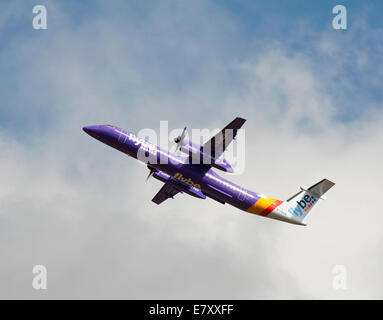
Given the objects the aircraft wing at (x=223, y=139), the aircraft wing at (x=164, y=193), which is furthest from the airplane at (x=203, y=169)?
the aircraft wing at (x=164, y=193)

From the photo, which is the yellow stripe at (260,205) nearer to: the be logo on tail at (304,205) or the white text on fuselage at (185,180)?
the be logo on tail at (304,205)

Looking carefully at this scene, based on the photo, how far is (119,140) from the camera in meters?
46.4

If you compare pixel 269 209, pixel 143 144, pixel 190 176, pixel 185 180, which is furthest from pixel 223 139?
pixel 269 209

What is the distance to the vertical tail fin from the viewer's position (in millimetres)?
51594

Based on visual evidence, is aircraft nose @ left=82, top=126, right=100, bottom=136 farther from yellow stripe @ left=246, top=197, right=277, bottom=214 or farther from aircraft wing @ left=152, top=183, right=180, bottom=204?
yellow stripe @ left=246, top=197, right=277, bottom=214

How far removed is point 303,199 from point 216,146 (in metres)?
11.6

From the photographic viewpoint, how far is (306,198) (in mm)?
52438

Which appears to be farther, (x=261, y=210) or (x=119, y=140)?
(x=261, y=210)

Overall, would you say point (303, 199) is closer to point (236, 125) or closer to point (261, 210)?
point (261, 210)

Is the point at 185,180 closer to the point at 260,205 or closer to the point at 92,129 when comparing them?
the point at 260,205

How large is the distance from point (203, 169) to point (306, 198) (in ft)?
38.4

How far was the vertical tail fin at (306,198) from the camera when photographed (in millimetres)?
51594

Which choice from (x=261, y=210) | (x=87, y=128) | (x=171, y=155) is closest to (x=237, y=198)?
(x=261, y=210)

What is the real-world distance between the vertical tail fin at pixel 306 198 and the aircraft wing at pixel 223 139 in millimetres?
9739
